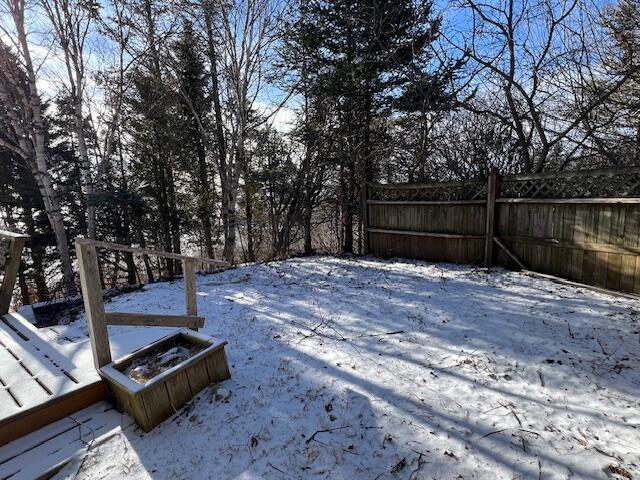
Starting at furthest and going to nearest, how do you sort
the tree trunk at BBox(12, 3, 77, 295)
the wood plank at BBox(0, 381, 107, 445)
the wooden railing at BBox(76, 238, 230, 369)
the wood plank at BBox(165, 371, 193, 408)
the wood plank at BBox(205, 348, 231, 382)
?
the tree trunk at BBox(12, 3, 77, 295), the wood plank at BBox(205, 348, 231, 382), the wood plank at BBox(165, 371, 193, 408), the wooden railing at BBox(76, 238, 230, 369), the wood plank at BBox(0, 381, 107, 445)

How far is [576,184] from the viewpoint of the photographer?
5.20m

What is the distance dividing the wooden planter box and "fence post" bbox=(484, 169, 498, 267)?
573 centimetres

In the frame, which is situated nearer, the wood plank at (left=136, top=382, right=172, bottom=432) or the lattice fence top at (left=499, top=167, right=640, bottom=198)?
the wood plank at (left=136, top=382, right=172, bottom=432)

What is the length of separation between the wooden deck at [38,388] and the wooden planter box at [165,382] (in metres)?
0.21

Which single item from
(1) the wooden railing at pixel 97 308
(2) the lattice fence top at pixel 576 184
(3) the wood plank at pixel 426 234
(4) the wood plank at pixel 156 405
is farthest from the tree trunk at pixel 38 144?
(2) the lattice fence top at pixel 576 184

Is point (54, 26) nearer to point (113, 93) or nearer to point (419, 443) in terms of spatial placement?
point (113, 93)

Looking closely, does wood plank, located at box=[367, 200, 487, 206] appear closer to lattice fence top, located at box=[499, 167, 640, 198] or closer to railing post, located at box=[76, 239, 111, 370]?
lattice fence top, located at box=[499, 167, 640, 198]

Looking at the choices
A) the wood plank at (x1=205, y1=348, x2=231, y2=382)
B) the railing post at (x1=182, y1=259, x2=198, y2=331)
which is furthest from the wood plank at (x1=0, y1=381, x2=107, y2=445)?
the railing post at (x1=182, y1=259, x2=198, y2=331)

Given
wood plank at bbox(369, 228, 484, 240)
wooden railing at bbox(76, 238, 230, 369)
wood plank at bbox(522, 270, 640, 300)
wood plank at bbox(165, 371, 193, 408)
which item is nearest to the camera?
wooden railing at bbox(76, 238, 230, 369)

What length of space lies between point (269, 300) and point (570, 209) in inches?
210

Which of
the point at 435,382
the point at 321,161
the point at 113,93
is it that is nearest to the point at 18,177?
the point at 113,93

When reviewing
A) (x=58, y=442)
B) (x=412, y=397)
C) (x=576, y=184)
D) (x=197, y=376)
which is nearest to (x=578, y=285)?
(x=576, y=184)

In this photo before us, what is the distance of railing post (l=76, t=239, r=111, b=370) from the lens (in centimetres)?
235

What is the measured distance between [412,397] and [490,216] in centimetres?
495
